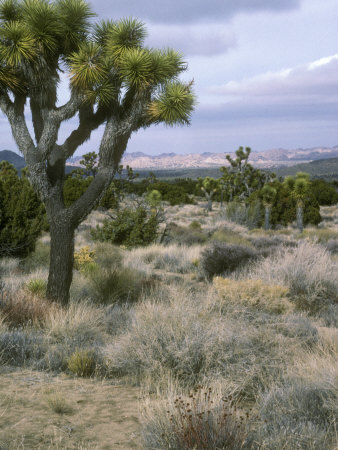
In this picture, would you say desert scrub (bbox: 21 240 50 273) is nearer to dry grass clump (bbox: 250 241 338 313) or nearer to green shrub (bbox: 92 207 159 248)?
green shrub (bbox: 92 207 159 248)

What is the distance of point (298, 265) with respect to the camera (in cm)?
915

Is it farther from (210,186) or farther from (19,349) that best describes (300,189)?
(19,349)

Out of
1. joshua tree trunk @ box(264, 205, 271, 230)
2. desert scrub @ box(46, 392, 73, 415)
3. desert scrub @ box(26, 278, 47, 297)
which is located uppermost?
desert scrub @ box(46, 392, 73, 415)

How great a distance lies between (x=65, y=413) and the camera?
13.0ft

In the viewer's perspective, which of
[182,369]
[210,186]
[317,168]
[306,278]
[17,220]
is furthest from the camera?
[317,168]

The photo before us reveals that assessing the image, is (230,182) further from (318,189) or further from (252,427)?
(252,427)

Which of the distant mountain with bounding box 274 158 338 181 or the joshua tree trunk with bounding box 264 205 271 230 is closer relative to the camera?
the joshua tree trunk with bounding box 264 205 271 230

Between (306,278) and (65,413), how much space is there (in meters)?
6.23

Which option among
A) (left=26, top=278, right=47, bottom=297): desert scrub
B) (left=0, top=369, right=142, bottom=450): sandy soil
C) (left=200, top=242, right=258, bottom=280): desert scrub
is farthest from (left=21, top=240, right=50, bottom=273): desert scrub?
(left=0, top=369, right=142, bottom=450): sandy soil

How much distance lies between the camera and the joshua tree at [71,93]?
8148 millimetres

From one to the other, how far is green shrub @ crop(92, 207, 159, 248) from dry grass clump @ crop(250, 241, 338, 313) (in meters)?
7.78

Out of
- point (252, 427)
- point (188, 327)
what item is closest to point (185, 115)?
point (188, 327)

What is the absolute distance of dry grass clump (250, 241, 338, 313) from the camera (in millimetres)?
8469

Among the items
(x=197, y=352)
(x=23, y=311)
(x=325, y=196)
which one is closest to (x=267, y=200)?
(x=325, y=196)
